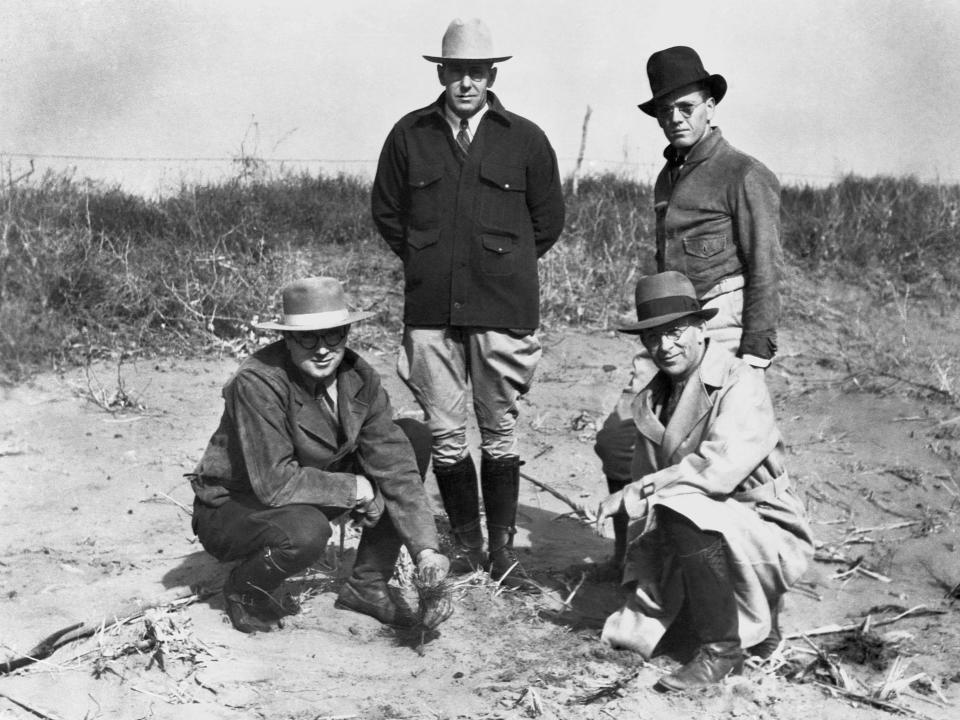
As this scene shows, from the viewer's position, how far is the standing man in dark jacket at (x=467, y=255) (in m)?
5.03

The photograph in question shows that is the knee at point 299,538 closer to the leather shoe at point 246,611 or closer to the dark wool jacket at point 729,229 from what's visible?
the leather shoe at point 246,611

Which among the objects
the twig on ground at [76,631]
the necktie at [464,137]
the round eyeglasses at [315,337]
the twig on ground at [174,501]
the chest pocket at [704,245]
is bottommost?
the twig on ground at [76,631]

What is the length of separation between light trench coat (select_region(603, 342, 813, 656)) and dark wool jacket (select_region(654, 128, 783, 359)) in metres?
0.28

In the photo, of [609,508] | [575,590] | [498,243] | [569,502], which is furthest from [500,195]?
[569,502]

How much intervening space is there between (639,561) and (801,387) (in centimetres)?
410

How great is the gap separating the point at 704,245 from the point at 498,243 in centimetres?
86

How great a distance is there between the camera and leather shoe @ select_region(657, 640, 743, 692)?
423 cm

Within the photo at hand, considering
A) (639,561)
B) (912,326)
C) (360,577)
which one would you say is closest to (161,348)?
(360,577)

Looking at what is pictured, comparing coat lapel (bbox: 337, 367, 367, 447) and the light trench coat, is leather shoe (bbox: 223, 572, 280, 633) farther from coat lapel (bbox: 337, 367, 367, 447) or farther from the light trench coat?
the light trench coat

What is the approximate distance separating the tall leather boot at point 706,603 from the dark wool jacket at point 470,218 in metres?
1.27

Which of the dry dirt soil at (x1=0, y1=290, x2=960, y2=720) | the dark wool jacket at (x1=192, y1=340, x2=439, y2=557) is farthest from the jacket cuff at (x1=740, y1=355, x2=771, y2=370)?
the dark wool jacket at (x1=192, y1=340, x2=439, y2=557)

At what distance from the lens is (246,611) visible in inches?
185

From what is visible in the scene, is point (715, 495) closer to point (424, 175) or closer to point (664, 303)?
point (664, 303)

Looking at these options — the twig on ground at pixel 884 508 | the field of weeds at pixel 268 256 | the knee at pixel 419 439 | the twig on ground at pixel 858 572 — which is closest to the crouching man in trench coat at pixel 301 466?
the knee at pixel 419 439
